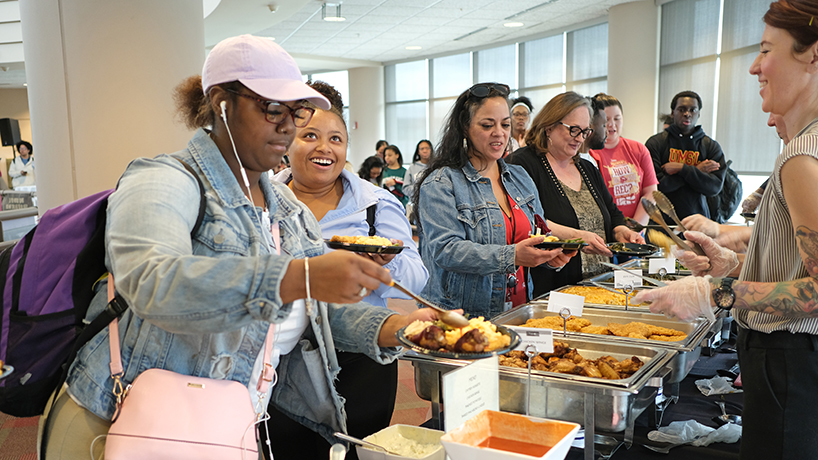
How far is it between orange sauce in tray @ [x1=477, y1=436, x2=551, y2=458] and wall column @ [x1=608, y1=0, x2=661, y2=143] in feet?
→ 24.2

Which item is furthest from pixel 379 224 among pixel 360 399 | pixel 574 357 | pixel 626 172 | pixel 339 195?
pixel 626 172

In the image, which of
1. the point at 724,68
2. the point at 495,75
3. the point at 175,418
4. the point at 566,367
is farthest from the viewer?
the point at 495,75

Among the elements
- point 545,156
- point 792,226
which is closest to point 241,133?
point 792,226

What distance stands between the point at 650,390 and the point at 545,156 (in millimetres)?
1405

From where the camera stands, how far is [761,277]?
1.35 metres

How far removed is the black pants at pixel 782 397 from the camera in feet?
4.04

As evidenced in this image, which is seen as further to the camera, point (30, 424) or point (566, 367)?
point (30, 424)

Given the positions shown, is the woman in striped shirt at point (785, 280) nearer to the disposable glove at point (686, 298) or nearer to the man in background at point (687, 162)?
the disposable glove at point (686, 298)

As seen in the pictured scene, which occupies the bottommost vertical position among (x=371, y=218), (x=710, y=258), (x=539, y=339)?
(x=539, y=339)

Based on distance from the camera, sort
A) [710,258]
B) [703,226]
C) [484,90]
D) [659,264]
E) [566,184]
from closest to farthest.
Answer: [710,258], [703,226], [484,90], [659,264], [566,184]

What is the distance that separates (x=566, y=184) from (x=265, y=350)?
1.88 m

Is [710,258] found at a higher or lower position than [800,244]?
lower

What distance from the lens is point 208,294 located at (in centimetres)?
85

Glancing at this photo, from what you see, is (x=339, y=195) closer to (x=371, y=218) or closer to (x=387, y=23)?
(x=371, y=218)
